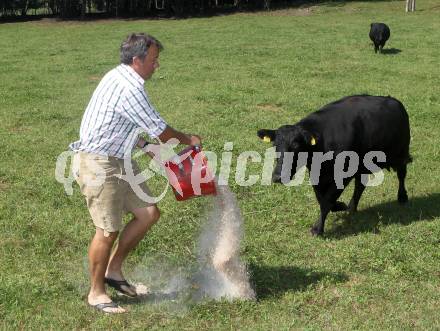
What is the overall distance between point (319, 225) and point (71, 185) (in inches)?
139

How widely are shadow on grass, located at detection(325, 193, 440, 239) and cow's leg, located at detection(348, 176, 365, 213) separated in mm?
90

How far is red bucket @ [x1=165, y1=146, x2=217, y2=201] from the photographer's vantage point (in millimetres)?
4836

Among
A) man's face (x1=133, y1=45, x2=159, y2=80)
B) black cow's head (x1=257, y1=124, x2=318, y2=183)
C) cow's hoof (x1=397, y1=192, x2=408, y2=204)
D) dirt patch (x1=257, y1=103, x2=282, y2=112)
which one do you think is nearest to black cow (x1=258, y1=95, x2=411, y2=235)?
black cow's head (x1=257, y1=124, x2=318, y2=183)

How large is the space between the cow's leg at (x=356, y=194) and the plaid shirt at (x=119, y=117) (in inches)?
132

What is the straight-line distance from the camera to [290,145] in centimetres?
641

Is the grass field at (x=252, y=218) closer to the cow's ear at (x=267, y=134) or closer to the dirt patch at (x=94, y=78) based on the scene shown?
the dirt patch at (x=94, y=78)

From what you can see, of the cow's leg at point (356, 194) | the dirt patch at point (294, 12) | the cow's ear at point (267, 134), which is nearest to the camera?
the cow's ear at point (267, 134)

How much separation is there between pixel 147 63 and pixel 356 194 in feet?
11.9

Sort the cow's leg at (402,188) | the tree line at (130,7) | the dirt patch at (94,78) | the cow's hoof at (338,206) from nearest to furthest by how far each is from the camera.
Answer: the cow's hoof at (338,206)
the cow's leg at (402,188)
the dirt patch at (94,78)
the tree line at (130,7)

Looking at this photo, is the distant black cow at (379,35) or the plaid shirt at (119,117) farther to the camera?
the distant black cow at (379,35)

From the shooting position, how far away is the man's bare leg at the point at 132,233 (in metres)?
5.04

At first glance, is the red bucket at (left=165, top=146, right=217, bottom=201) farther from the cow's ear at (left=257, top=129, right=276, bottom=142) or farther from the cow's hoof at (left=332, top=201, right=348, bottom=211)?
the cow's hoof at (left=332, top=201, right=348, bottom=211)

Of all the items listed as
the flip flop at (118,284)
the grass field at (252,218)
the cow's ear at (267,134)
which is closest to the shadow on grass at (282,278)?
the grass field at (252,218)

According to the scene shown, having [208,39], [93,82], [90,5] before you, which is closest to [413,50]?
[208,39]
